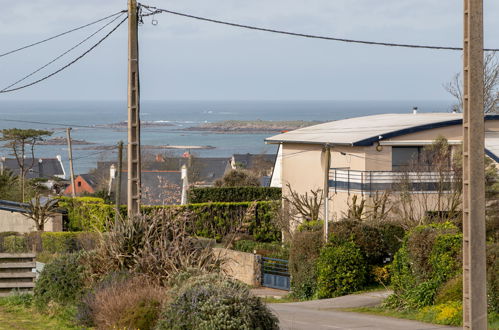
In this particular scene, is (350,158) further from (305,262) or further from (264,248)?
(305,262)

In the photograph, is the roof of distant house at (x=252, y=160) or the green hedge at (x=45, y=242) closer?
the green hedge at (x=45, y=242)

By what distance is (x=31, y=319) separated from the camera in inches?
674

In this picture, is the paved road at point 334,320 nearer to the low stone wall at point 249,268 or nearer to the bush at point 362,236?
the bush at point 362,236

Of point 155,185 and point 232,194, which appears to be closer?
point 232,194

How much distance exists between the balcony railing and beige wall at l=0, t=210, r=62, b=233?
1584 centimetres

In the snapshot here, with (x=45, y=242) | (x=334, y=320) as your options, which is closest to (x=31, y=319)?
(x=334, y=320)

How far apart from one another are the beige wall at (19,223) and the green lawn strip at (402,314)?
88.9 ft

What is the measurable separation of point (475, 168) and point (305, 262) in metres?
16.3

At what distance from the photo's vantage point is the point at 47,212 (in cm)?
4512

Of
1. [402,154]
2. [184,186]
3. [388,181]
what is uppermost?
[402,154]

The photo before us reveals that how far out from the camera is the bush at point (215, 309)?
491 inches

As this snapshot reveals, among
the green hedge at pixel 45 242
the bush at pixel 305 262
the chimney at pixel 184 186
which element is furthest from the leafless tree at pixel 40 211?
the bush at pixel 305 262

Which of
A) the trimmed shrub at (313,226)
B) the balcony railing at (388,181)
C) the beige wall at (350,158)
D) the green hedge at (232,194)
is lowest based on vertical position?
the trimmed shrub at (313,226)

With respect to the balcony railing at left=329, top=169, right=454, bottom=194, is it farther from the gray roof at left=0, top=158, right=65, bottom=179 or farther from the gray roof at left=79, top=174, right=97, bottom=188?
the gray roof at left=0, top=158, right=65, bottom=179
